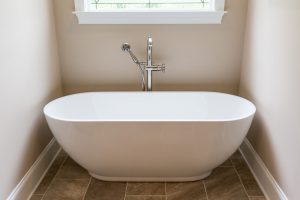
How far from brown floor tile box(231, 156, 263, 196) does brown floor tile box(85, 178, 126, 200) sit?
87 cm

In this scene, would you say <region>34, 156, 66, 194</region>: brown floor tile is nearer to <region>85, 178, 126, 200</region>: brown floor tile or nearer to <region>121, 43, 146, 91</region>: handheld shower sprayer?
<region>85, 178, 126, 200</region>: brown floor tile

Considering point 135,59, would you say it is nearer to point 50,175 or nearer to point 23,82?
point 23,82

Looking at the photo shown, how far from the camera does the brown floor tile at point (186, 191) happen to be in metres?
1.89

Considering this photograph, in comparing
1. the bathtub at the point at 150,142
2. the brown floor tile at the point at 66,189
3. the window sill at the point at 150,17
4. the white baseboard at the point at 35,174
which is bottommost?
the brown floor tile at the point at 66,189

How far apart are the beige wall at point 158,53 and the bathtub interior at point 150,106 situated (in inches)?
7.3

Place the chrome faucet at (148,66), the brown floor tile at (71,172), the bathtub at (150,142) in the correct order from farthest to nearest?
the chrome faucet at (148,66)
the brown floor tile at (71,172)
the bathtub at (150,142)

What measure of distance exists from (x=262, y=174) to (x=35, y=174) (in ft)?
5.24

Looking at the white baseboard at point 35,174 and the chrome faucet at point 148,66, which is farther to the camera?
the chrome faucet at point 148,66

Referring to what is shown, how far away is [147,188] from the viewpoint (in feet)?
6.50

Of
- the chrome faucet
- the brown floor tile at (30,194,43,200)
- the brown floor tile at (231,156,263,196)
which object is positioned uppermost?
the chrome faucet

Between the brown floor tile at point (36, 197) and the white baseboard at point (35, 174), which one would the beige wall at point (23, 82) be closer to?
the white baseboard at point (35, 174)

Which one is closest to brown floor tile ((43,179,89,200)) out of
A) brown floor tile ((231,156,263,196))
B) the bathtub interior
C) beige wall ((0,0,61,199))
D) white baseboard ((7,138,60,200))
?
white baseboard ((7,138,60,200))

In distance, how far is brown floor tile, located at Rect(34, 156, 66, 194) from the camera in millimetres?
1984

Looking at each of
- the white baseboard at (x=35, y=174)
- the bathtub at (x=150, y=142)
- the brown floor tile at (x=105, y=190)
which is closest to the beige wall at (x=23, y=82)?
the white baseboard at (x=35, y=174)
